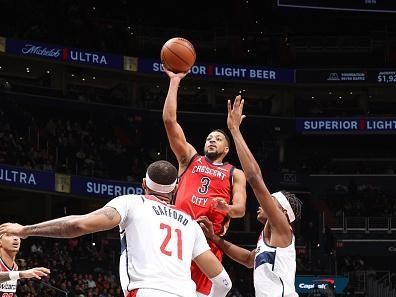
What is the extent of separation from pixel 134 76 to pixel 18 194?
7.59 metres

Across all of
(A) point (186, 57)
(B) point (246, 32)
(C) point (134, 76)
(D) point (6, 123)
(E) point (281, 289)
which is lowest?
(E) point (281, 289)

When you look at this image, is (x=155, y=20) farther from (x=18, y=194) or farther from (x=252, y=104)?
(x=18, y=194)

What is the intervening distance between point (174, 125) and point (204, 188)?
0.67m

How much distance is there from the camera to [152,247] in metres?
4.95

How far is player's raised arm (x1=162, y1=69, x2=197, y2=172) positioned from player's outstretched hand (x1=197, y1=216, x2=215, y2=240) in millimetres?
924

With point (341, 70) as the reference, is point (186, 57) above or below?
below

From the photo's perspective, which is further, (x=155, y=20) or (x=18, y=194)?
(x=155, y=20)

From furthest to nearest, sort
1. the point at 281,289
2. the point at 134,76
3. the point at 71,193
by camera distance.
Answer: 1. the point at 134,76
2. the point at 71,193
3. the point at 281,289

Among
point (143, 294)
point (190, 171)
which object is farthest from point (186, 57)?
point (143, 294)

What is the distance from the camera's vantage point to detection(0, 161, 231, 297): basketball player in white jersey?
15.9 feet

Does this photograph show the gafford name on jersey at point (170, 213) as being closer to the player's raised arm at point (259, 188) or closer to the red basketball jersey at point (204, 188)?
the player's raised arm at point (259, 188)

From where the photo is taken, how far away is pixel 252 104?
120ft

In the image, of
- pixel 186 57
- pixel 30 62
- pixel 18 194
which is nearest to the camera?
pixel 186 57

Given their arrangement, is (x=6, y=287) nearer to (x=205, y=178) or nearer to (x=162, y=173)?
(x=205, y=178)
